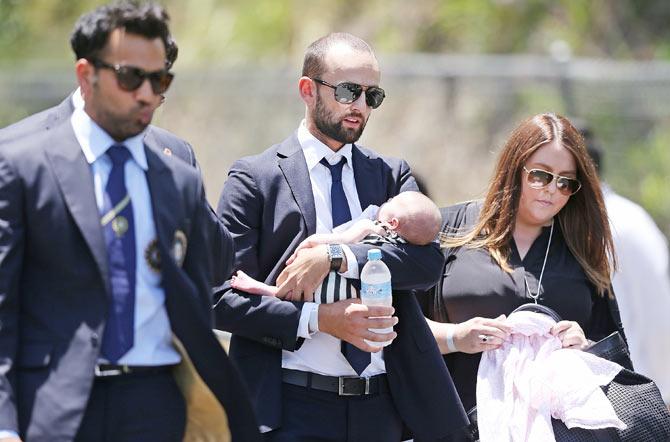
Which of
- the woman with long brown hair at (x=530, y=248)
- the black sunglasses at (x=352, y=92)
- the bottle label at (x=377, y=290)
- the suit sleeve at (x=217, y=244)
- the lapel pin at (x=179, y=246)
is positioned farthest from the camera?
the woman with long brown hair at (x=530, y=248)

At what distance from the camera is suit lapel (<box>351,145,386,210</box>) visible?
533 cm

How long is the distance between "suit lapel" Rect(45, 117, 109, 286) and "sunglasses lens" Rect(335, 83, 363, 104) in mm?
1399

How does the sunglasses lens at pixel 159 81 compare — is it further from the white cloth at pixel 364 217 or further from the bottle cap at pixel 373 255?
the white cloth at pixel 364 217

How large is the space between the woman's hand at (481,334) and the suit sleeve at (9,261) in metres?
2.17

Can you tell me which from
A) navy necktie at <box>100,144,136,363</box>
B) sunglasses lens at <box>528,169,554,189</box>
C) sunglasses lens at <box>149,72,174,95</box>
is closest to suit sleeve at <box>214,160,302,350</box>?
navy necktie at <box>100,144,136,363</box>

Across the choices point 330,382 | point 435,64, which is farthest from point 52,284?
point 435,64

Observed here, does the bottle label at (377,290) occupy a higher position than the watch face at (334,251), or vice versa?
the watch face at (334,251)

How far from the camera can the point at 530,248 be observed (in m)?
5.86

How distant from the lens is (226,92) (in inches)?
488

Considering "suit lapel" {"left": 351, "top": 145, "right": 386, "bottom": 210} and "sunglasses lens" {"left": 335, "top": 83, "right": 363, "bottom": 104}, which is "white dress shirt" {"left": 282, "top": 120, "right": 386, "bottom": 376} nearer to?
"suit lapel" {"left": 351, "top": 145, "right": 386, "bottom": 210}

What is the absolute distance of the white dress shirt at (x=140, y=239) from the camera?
4102 mm

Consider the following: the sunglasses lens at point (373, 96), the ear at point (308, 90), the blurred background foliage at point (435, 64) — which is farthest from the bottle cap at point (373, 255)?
the blurred background foliage at point (435, 64)

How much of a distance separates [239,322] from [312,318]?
0.92 ft

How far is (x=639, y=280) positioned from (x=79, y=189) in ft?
14.4
